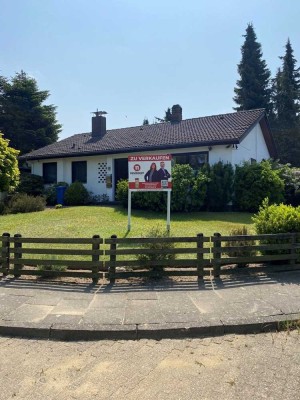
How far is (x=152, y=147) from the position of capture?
17828 millimetres

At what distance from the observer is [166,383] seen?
2965 mm

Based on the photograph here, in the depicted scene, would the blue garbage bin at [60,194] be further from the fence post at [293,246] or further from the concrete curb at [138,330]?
the concrete curb at [138,330]

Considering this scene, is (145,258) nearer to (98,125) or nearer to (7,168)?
(7,168)

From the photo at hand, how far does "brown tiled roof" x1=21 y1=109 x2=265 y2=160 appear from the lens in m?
16.9

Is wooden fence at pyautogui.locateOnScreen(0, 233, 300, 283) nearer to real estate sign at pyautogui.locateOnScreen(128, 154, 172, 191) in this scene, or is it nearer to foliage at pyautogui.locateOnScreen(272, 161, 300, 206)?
real estate sign at pyautogui.locateOnScreen(128, 154, 172, 191)

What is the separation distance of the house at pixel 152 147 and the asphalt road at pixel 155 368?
13183 mm

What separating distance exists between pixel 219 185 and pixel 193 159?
284 cm

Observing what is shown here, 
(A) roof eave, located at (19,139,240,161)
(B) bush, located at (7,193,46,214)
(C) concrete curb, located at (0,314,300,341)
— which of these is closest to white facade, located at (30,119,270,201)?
(A) roof eave, located at (19,139,240,161)

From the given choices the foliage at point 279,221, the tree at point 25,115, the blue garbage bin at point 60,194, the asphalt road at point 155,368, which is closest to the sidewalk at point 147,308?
the asphalt road at point 155,368

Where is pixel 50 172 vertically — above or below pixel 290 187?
above

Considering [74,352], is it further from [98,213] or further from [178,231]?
[98,213]

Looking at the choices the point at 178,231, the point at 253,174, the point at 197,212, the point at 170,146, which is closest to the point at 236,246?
the point at 178,231

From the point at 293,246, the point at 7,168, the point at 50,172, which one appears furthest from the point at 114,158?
the point at 293,246

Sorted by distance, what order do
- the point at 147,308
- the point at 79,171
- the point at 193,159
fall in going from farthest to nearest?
the point at 79,171
the point at 193,159
the point at 147,308
